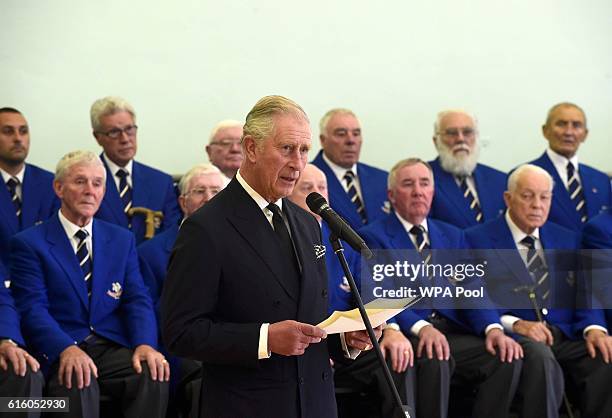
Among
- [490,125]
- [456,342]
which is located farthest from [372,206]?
[490,125]

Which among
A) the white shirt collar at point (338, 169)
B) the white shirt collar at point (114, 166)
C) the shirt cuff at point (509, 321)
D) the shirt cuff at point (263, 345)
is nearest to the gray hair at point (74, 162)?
the white shirt collar at point (114, 166)

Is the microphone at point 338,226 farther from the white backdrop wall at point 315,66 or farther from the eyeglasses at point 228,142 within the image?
the white backdrop wall at point 315,66

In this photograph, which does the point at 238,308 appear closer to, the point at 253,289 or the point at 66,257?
the point at 253,289

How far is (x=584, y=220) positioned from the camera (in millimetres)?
5652

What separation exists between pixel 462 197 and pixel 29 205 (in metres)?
2.36

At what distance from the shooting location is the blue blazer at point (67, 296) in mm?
3988

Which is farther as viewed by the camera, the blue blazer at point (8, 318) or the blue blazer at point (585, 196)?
the blue blazer at point (585, 196)

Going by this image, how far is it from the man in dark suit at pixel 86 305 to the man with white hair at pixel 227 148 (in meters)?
1.01

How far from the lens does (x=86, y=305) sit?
4133 mm

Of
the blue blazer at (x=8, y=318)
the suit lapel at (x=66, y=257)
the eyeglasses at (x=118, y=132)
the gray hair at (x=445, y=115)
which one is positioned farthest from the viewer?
the gray hair at (x=445, y=115)

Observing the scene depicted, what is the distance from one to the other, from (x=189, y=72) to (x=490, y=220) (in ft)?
6.83

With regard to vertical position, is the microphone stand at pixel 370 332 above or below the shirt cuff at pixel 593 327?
below

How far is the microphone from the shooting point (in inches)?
87.2

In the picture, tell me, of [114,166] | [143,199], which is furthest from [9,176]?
[143,199]
